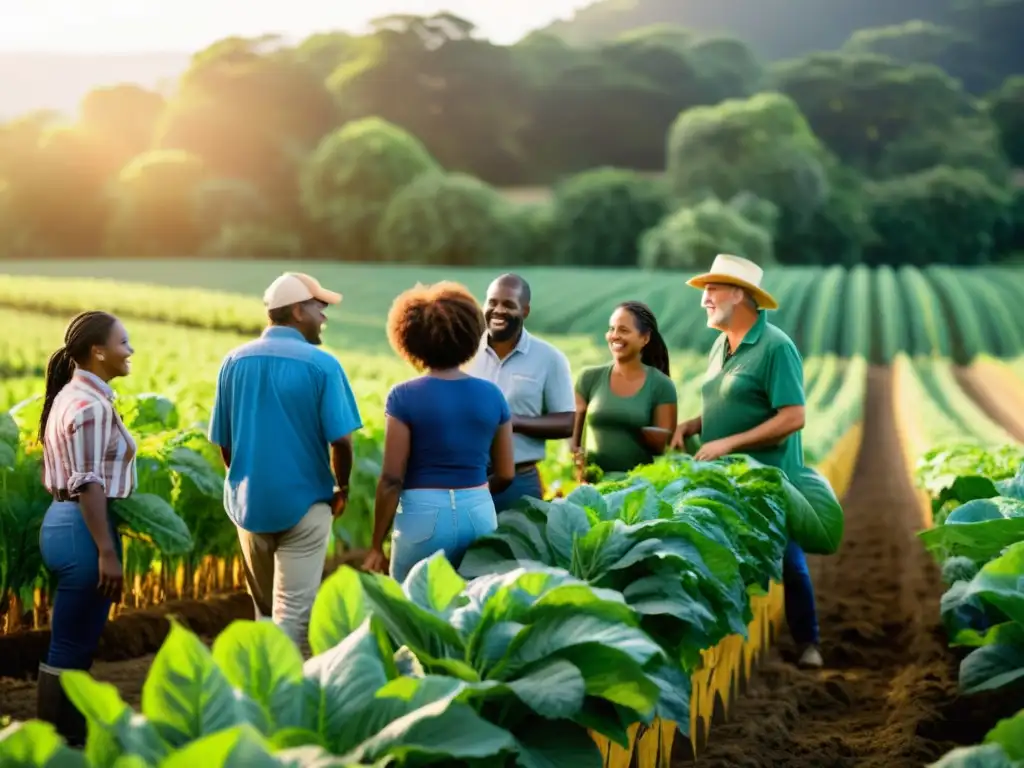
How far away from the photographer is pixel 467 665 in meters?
2.72

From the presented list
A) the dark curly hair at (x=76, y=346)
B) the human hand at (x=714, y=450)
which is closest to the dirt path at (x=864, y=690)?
the human hand at (x=714, y=450)

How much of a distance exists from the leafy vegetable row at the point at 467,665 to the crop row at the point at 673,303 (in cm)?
2559

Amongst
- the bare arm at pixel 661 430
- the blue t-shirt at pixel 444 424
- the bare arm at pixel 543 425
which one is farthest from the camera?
the bare arm at pixel 661 430

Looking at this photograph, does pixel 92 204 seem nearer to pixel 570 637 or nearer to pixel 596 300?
pixel 596 300

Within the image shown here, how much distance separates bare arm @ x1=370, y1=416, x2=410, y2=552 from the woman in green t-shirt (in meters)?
1.79

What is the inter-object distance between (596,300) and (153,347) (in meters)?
23.3

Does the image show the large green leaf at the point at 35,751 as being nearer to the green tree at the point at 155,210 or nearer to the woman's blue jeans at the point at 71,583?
the woman's blue jeans at the point at 71,583

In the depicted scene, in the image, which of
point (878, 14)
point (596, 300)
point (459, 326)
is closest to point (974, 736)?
point (459, 326)

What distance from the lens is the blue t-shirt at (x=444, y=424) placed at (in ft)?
13.2

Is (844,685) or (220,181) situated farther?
(220,181)

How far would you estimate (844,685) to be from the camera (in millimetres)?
5914

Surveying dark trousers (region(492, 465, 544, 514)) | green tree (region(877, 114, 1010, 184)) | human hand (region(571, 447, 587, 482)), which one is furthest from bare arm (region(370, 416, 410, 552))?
green tree (region(877, 114, 1010, 184))

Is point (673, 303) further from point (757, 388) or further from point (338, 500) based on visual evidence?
point (338, 500)

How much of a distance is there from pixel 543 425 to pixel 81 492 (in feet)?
6.03
